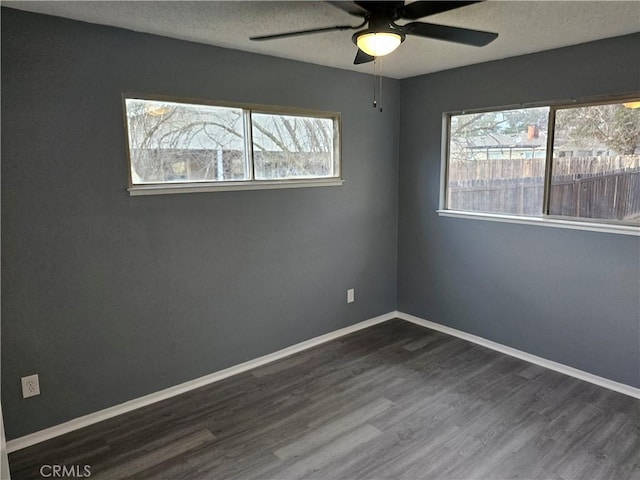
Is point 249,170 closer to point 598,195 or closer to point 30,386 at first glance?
point 30,386

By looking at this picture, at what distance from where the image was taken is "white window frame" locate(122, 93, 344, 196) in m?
2.69

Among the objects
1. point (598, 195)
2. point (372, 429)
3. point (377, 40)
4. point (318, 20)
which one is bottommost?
point (372, 429)

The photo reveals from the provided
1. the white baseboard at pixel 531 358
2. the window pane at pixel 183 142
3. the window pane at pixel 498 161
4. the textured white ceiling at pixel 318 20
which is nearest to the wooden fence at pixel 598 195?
the window pane at pixel 498 161

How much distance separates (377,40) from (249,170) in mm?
1510

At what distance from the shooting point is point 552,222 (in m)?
3.20

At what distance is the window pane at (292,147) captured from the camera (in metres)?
3.28

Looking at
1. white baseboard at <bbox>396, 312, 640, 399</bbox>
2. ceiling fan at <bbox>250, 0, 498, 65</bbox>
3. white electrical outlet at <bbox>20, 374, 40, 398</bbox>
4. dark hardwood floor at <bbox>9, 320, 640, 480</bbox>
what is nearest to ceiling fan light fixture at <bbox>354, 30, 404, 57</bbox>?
ceiling fan at <bbox>250, 0, 498, 65</bbox>

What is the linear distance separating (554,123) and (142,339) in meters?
3.34

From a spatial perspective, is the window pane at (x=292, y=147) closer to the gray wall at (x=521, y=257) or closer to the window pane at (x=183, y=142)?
the window pane at (x=183, y=142)

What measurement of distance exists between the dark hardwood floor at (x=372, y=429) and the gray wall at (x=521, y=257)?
35 centimetres

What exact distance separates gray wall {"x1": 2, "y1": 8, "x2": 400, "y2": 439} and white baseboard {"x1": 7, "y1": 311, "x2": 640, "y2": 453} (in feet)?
0.16

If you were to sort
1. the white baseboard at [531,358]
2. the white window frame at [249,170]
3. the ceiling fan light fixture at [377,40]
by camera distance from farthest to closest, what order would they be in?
the white baseboard at [531,358]
the white window frame at [249,170]
the ceiling fan light fixture at [377,40]

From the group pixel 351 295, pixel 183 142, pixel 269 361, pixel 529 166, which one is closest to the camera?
pixel 183 142

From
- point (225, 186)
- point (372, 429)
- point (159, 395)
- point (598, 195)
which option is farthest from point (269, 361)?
point (598, 195)
